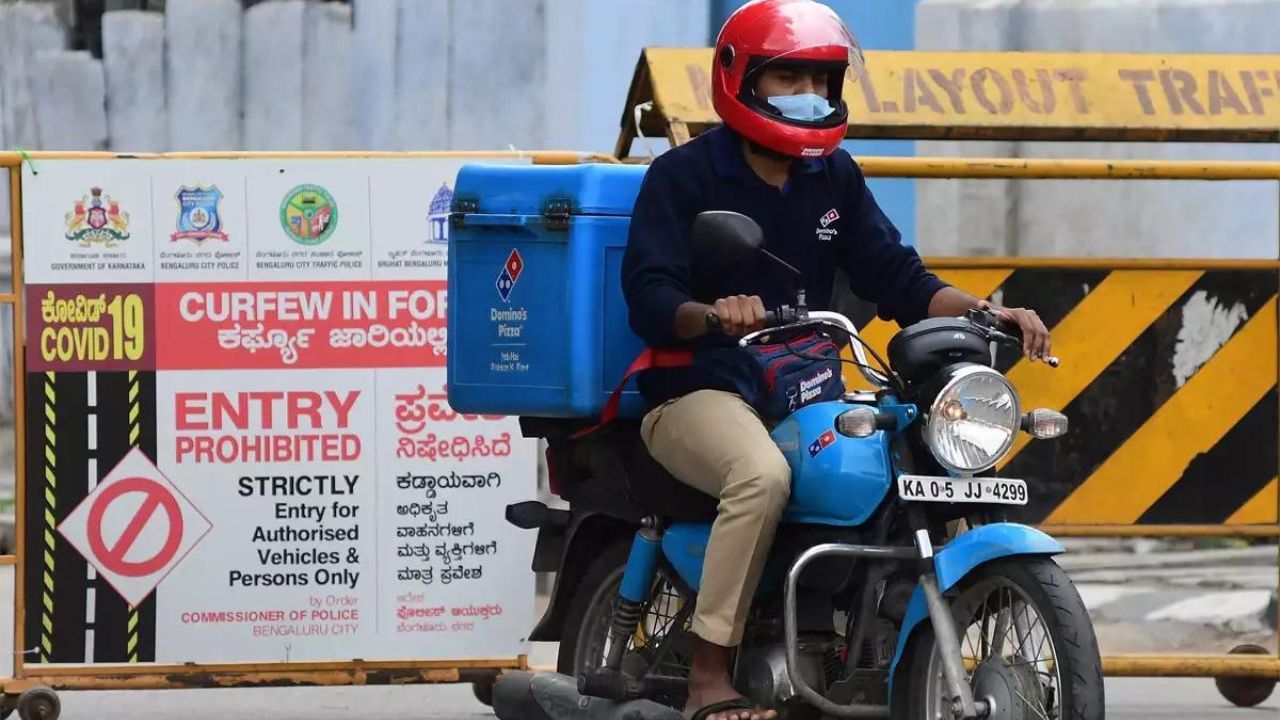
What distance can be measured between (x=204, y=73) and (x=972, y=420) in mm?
7502

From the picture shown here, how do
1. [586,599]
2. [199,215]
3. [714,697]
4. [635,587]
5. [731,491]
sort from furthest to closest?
1. [199,215]
2. [586,599]
3. [635,587]
4. [714,697]
5. [731,491]

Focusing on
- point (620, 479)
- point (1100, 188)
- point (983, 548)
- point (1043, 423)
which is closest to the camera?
point (983, 548)

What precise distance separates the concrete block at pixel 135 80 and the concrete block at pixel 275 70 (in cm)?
43

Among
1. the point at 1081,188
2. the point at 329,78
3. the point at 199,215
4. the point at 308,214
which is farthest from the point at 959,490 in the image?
the point at 329,78

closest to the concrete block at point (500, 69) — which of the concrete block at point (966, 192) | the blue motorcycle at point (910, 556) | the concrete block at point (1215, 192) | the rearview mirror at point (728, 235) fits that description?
the concrete block at point (966, 192)

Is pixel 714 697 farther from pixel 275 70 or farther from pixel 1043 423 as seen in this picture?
pixel 275 70

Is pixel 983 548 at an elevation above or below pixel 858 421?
below

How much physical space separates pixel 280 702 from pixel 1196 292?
10.3 feet

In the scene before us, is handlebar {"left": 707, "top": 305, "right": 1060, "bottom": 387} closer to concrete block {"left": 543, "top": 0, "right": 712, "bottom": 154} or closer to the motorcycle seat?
the motorcycle seat

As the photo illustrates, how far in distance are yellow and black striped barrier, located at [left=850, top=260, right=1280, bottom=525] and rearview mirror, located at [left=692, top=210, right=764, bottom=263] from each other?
2.28 metres

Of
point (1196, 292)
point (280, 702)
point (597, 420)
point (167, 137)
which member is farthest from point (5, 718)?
point (167, 137)

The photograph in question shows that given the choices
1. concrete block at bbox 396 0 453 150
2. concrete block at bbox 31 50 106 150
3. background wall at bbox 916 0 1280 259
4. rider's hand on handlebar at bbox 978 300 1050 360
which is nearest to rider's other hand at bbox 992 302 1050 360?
rider's hand on handlebar at bbox 978 300 1050 360

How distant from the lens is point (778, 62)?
17.4ft

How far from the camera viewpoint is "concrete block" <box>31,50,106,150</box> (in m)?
11.6
